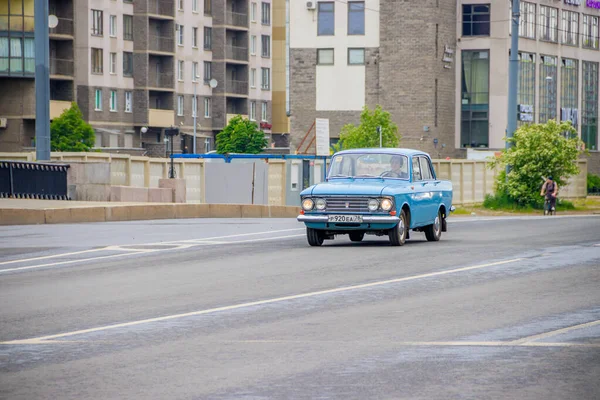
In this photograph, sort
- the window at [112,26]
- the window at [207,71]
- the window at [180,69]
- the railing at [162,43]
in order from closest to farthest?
the window at [112,26], the railing at [162,43], the window at [180,69], the window at [207,71]

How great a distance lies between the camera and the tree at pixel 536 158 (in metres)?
46.7

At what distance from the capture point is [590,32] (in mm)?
96062

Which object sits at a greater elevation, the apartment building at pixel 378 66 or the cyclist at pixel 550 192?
the apartment building at pixel 378 66

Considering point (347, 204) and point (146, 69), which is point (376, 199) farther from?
point (146, 69)

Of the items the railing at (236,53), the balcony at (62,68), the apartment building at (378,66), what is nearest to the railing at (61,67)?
the balcony at (62,68)

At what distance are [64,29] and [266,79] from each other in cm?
3224

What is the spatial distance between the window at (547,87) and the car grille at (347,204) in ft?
226

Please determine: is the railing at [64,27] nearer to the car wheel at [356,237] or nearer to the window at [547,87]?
the window at [547,87]

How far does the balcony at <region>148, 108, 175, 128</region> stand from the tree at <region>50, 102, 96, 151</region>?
539 inches

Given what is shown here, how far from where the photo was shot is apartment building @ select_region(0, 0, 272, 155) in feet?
285

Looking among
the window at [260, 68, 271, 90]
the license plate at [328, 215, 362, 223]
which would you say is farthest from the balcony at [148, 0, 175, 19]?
the license plate at [328, 215, 362, 223]

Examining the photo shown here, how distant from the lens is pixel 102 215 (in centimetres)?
3027

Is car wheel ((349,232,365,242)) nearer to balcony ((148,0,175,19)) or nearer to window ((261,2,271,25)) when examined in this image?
balcony ((148,0,175,19))

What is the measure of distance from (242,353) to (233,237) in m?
14.2
